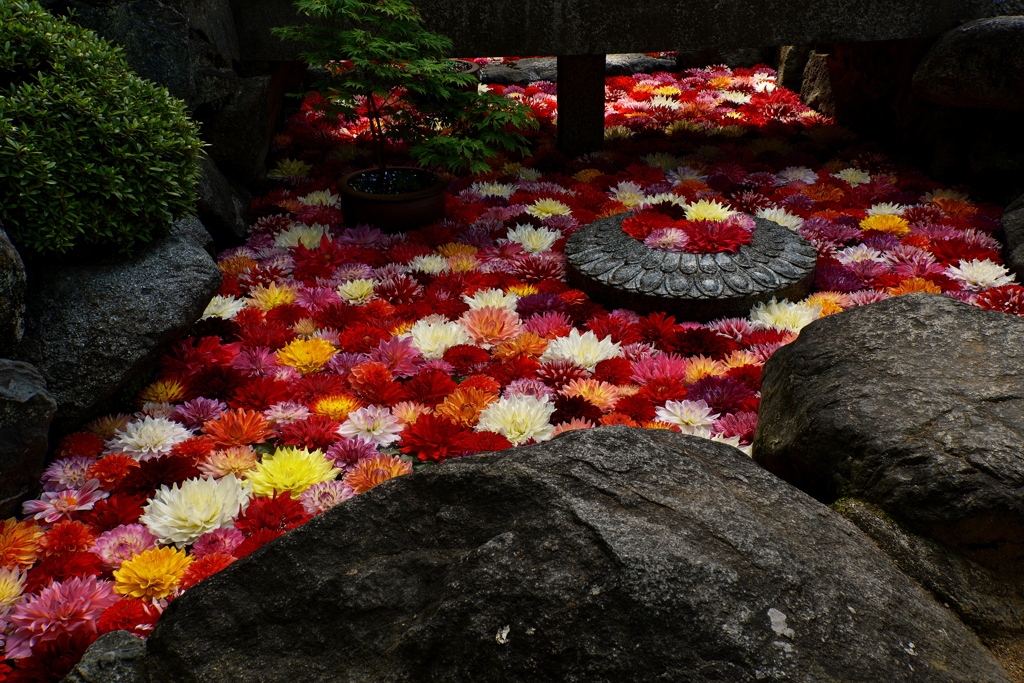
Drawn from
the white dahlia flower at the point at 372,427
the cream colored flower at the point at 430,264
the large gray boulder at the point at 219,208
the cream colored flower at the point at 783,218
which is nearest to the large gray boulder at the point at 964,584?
the white dahlia flower at the point at 372,427

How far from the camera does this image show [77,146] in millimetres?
2877

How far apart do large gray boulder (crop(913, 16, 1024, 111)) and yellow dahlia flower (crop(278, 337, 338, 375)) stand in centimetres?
416

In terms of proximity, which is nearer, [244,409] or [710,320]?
[244,409]

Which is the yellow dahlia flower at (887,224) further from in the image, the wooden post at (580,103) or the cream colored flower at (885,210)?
the wooden post at (580,103)

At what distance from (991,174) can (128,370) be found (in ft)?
17.1

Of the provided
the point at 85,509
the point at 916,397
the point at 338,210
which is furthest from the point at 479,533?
the point at 338,210

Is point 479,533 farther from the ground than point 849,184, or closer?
farther from the ground

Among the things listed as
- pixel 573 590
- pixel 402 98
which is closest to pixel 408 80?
pixel 402 98

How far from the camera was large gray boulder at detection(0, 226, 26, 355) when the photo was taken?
2381mm

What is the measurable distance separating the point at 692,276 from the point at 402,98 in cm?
219

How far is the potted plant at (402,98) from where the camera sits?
13.6ft

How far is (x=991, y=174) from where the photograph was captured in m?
4.96

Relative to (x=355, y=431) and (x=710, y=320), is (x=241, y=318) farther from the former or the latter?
(x=710, y=320)

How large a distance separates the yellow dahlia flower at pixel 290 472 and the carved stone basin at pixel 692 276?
1.75 metres
